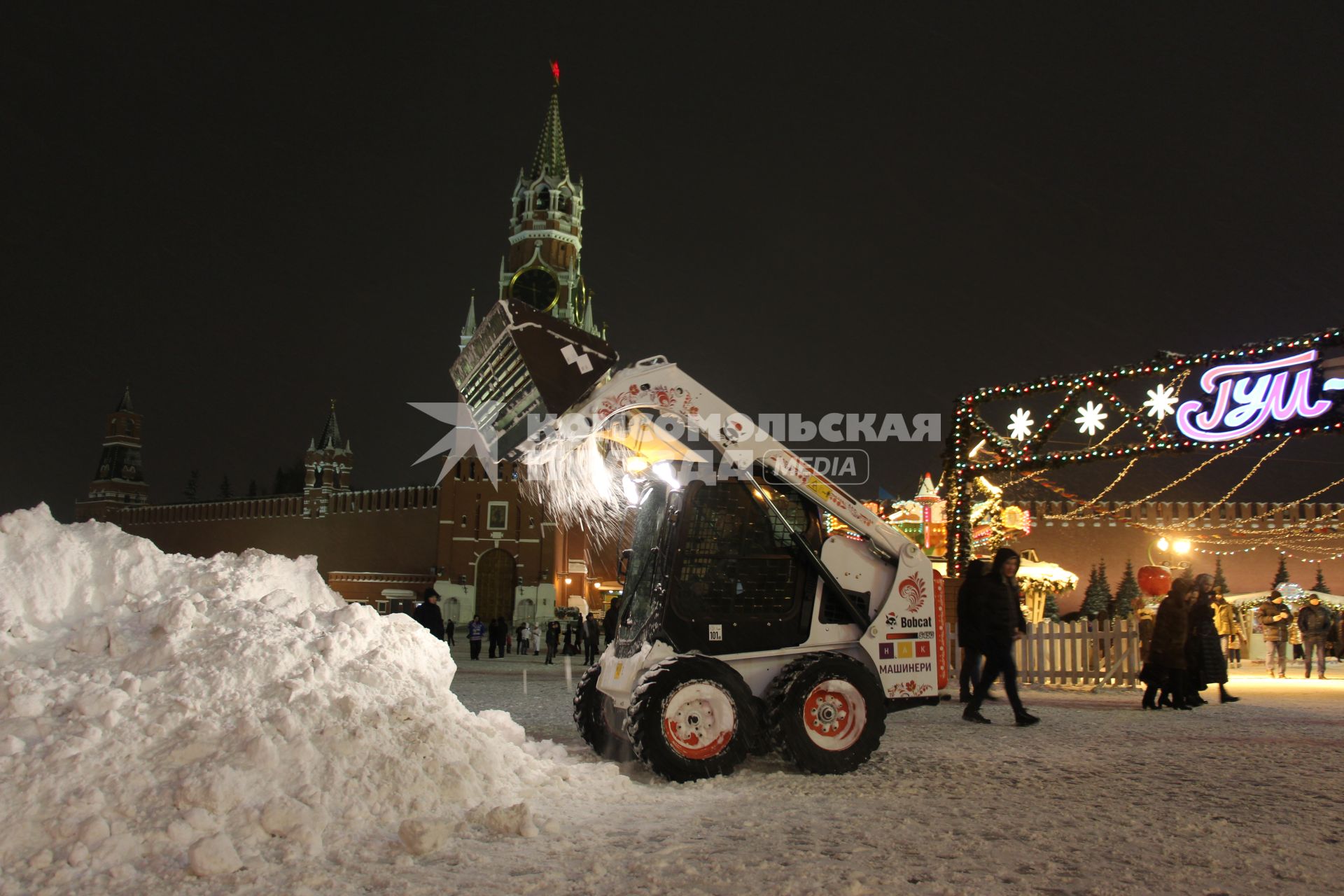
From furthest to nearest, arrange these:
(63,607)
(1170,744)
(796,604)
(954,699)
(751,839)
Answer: (954,699) < (1170,744) < (796,604) < (63,607) < (751,839)

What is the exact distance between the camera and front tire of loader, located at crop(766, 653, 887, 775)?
5.70 metres

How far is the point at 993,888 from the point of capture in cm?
341

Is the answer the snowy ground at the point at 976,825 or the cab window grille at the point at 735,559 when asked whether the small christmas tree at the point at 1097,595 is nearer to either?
the snowy ground at the point at 976,825

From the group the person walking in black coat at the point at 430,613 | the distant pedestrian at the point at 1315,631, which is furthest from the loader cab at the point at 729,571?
the distant pedestrian at the point at 1315,631

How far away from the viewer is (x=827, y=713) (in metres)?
5.89

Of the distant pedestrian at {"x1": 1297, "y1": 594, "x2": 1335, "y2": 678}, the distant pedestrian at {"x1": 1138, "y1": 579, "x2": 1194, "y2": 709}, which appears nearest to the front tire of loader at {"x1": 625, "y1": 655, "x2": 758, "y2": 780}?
the distant pedestrian at {"x1": 1138, "y1": 579, "x2": 1194, "y2": 709}

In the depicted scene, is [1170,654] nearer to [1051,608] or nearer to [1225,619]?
[1225,619]

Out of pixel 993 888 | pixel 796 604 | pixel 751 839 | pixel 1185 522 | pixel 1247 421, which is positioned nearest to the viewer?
pixel 993 888

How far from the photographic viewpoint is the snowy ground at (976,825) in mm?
3518

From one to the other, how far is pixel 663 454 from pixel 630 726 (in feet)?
6.98

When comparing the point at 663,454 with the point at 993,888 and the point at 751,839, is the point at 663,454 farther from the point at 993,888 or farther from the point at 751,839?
the point at 993,888

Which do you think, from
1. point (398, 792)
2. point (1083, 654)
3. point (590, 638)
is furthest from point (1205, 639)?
point (590, 638)

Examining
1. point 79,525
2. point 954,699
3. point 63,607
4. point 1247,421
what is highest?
point 1247,421

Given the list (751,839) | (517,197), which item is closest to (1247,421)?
(751,839)
